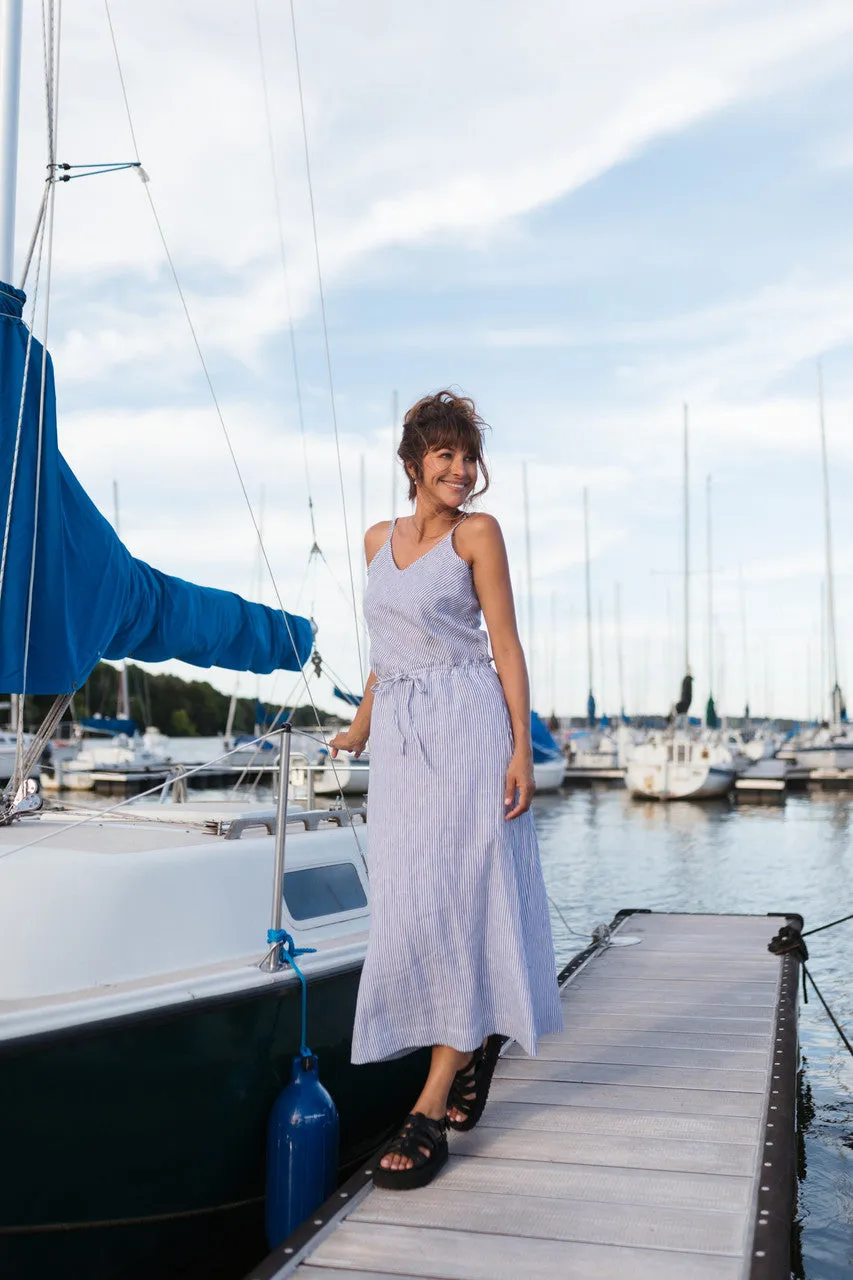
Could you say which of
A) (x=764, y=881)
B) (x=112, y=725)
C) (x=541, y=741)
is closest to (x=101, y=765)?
(x=112, y=725)

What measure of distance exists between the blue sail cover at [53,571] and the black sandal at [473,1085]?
2.41 m

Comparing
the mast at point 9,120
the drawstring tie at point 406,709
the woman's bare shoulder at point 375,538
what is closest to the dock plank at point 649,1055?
the drawstring tie at point 406,709

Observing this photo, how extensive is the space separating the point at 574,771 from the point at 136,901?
39771mm

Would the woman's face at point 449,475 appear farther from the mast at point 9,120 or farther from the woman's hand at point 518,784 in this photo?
the mast at point 9,120

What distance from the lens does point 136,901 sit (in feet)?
13.1

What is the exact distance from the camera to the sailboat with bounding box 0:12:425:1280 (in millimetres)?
3475

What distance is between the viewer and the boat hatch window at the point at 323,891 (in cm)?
475

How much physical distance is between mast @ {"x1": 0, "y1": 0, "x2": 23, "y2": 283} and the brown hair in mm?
2580

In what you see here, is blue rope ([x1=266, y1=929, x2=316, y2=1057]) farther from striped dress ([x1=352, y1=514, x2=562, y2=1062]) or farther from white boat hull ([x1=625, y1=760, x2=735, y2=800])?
white boat hull ([x1=625, y1=760, x2=735, y2=800])

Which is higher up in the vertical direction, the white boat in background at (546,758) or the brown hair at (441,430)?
the brown hair at (441,430)

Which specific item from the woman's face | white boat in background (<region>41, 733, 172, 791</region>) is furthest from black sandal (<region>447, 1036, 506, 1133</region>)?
white boat in background (<region>41, 733, 172, 791</region>)

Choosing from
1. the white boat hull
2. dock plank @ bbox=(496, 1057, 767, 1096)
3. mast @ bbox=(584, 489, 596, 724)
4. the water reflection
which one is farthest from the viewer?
mast @ bbox=(584, 489, 596, 724)

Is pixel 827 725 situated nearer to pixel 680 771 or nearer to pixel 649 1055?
pixel 680 771

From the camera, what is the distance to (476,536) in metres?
3.46
